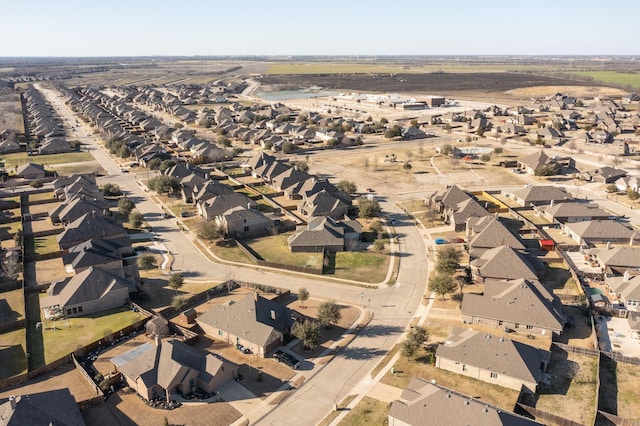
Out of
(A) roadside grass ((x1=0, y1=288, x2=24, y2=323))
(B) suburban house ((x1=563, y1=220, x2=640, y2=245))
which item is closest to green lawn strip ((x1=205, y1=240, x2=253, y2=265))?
(A) roadside grass ((x1=0, y1=288, x2=24, y2=323))

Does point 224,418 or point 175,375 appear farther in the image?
point 175,375

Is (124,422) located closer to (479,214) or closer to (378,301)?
(378,301)

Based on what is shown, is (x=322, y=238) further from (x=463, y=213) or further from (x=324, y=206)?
(x=463, y=213)

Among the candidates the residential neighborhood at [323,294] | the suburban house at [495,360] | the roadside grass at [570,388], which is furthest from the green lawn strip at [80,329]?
the roadside grass at [570,388]

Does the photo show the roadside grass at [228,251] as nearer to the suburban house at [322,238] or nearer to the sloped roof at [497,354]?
the suburban house at [322,238]

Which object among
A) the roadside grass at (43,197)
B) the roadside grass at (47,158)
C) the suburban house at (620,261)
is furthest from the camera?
the roadside grass at (47,158)

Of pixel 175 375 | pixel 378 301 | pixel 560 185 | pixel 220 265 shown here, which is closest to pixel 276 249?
pixel 220 265
